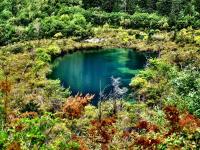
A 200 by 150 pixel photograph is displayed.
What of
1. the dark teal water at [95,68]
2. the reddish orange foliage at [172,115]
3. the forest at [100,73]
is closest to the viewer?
the reddish orange foliage at [172,115]

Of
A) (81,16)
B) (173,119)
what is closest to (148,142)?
(173,119)

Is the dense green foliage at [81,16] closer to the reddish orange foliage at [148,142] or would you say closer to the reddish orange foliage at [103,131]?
the reddish orange foliage at [103,131]

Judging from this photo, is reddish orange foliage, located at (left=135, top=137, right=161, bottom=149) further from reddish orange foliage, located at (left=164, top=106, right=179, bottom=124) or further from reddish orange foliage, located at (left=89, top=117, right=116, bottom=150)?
reddish orange foliage, located at (left=89, top=117, right=116, bottom=150)

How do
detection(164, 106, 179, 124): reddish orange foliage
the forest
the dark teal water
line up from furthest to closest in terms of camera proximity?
the dark teal water, the forest, detection(164, 106, 179, 124): reddish orange foliage

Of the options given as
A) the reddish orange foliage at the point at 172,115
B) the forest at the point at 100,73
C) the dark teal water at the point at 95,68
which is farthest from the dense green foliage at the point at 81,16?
the reddish orange foliage at the point at 172,115

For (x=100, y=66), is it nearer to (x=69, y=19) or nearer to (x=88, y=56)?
(x=88, y=56)

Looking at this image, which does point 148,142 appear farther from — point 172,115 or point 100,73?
point 100,73

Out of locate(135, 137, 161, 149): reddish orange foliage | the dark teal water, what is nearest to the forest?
locate(135, 137, 161, 149): reddish orange foliage
